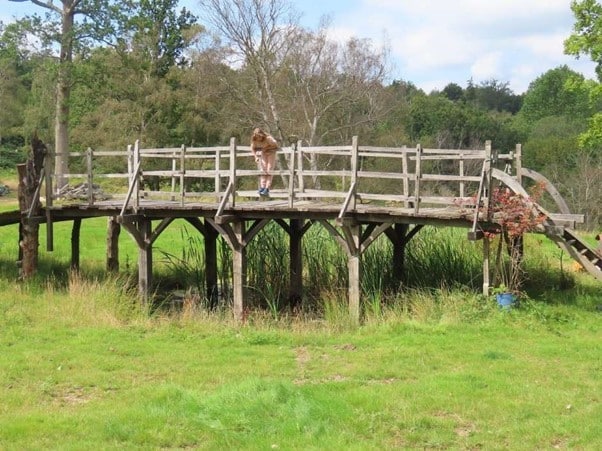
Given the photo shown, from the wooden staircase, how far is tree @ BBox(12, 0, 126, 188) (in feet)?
72.1

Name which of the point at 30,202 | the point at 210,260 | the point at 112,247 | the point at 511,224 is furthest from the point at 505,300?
the point at 30,202

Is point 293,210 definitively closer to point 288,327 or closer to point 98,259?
point 288,327

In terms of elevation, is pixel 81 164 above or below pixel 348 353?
above

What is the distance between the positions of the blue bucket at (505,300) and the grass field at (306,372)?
168 mm

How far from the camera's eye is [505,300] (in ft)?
44.0

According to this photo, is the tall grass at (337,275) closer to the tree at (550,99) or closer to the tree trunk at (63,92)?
the tree trunk at (63,92)

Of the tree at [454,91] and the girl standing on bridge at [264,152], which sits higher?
the tree at [454,91]

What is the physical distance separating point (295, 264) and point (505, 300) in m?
6.04

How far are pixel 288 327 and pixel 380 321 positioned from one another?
5.70 ft

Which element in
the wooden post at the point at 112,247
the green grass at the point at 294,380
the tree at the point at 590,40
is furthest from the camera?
the tree at the point at 590,40

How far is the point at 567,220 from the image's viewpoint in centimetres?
1360

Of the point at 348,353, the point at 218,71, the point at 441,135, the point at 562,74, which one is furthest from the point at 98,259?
the point at 562,74

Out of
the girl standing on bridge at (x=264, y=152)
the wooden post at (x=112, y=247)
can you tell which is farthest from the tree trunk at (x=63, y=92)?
the girl standing on bridge at (x=264, y=152)

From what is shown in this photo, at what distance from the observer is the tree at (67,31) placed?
30562 millimetres
